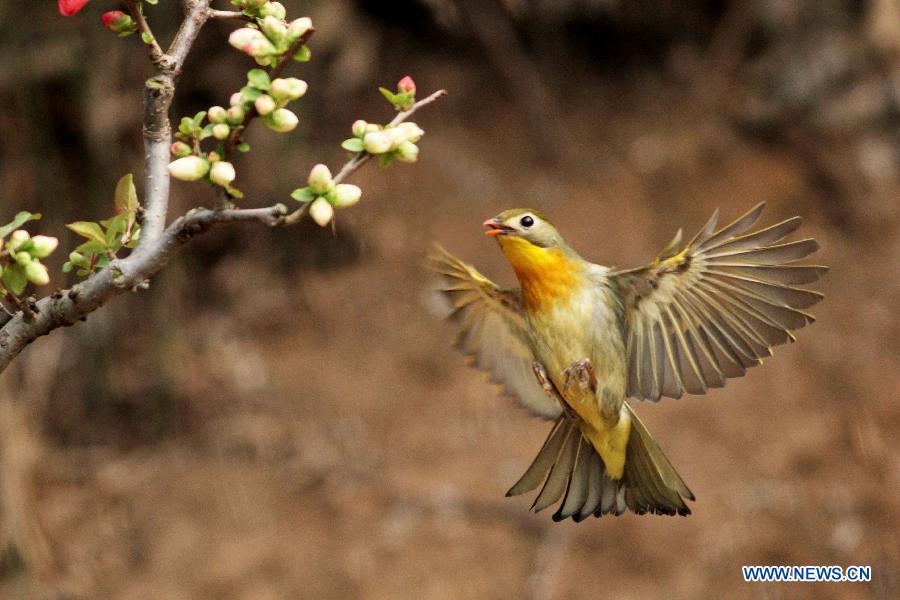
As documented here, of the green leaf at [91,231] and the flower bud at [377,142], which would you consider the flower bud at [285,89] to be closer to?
the flower bud at [377,142]

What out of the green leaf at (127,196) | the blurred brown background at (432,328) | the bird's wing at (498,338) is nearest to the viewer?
the green leaf at (127,196)

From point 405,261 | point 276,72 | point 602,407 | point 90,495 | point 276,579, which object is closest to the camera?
point 276,72

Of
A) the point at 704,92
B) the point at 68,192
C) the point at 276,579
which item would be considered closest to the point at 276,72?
the point at 276,579

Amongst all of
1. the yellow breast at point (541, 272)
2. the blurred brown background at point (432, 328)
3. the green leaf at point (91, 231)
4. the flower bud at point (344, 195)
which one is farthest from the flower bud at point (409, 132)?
the blurred brown background at point (432, 328)

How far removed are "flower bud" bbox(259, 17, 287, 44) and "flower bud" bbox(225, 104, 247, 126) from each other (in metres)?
0.11

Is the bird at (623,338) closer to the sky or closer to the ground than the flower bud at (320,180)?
closer to the sky

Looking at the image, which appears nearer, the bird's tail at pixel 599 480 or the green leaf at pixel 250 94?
the green leaf at pixel 250 94

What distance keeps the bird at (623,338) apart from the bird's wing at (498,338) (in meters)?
0.04

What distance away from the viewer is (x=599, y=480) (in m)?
2.55

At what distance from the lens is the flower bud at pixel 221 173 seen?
4.85 ft

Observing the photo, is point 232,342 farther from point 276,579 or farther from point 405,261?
point 276,579

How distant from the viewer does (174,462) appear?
5.60m

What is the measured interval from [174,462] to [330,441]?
812 millimetres

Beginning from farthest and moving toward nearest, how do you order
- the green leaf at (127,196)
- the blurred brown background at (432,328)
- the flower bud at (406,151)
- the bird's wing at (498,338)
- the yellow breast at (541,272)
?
the blurred brown background at (432,328) < the bird's wing at (498,338) < the yellow breast at (541,272) < the green leaf at (127,196) < the flower bud at (406,151)
